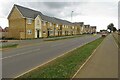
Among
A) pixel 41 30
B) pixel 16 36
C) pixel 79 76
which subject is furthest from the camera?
pixel 41 30

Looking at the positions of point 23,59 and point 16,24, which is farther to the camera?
point 16,24

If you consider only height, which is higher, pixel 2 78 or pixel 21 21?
pixel 21 21

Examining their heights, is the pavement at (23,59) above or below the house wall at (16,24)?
below

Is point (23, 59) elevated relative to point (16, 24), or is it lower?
lower

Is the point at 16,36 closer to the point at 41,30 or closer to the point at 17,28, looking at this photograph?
the point at 17,28

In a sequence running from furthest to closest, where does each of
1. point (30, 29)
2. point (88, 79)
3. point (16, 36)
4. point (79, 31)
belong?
point (79, 31), point (30, 29), point (16, 36), point (88, 79)

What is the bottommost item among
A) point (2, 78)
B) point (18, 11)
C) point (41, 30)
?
point (2, 78)

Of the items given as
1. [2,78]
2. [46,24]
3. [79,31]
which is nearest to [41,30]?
[46,24]

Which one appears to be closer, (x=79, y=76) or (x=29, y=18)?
(x=79, y=76)

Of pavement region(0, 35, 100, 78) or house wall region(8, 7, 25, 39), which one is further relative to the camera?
house wall region(8, 7, 25, 39)

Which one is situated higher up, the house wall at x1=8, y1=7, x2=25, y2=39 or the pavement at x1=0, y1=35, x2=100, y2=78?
the house wall at x1=8, y1=7, x2=25, y2=39

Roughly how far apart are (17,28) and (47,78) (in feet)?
149

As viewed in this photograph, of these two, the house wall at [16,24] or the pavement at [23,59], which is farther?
the house wall at [16,24]

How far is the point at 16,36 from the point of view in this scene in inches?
1939
